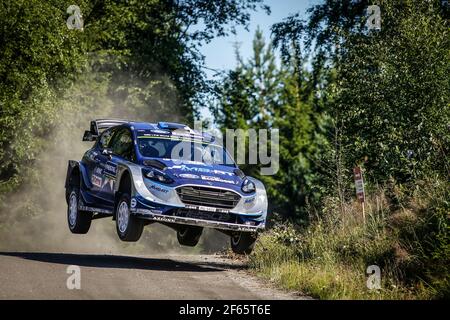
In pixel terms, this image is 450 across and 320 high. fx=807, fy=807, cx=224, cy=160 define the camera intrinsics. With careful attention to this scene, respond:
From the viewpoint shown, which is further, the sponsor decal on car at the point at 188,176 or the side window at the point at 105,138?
the side window at the point at 105,138

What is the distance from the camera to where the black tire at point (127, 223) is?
43.2ft

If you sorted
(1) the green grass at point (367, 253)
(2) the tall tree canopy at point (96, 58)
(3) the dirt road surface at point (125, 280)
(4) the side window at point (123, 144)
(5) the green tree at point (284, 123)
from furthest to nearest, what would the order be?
(5) the green tree at point (284, 123)
(2) the tall tree canopy at point (96, 58)
(4) the side window at point (123, 144)
(1) the green grass at point (367, 253)
(3) the dirt road surface at point (125, 280)

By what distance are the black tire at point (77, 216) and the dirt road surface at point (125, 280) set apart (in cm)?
121

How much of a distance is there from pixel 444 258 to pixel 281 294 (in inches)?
86.5

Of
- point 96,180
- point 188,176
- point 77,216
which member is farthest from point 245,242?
point 77,216

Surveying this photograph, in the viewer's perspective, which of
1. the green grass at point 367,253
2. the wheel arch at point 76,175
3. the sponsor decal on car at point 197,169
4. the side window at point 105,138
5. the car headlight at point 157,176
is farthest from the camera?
the side window at point 105,138

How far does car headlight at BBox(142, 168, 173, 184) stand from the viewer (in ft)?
42.7

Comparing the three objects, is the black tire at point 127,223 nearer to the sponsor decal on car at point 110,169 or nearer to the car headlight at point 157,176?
the car headlight at point 157,176

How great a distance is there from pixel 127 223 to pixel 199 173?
1445mm

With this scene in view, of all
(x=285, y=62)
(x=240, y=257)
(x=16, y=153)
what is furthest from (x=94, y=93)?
(x=240, y=257)

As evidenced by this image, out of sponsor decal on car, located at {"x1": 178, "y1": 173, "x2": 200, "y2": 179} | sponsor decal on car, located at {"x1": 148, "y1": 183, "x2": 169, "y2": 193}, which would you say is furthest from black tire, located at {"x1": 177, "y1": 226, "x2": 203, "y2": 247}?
sponsor decal on car, located at {"x1": 148, "y1": 183, "x2": 169, "y2": 193}

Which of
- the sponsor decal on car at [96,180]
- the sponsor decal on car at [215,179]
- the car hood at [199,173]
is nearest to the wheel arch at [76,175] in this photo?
the sponsor decal on car at [96,180]

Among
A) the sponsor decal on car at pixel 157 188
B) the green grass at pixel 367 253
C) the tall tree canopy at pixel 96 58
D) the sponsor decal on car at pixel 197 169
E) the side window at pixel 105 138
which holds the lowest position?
the green grass at pixel 367 253

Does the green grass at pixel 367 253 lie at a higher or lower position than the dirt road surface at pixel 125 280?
higher
